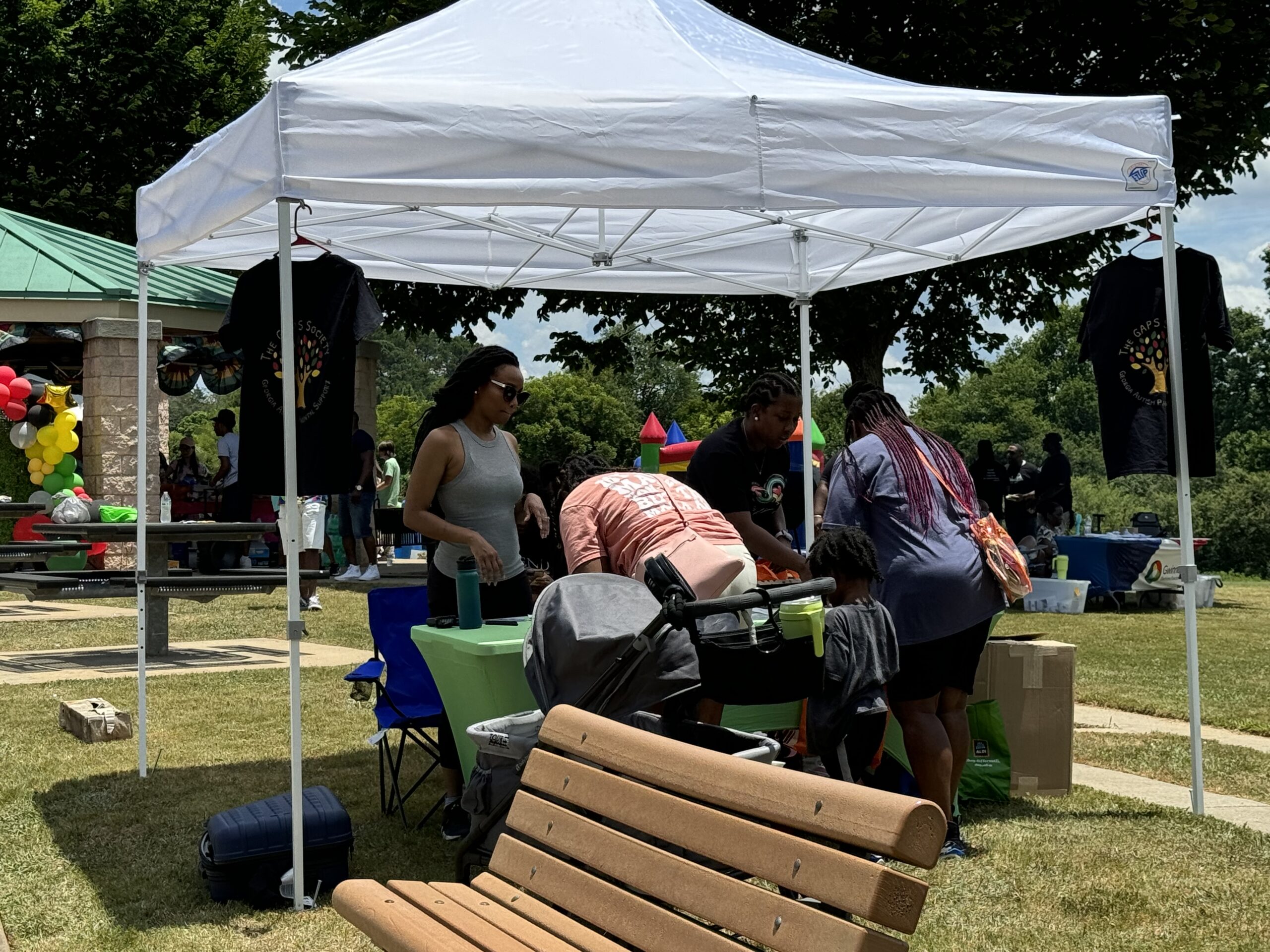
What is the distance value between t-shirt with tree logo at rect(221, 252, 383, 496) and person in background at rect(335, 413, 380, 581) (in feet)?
35.8

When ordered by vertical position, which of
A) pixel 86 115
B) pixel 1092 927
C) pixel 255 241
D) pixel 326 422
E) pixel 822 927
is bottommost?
pixel 1092 927

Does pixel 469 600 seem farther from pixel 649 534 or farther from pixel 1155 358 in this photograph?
pixel 1155 358

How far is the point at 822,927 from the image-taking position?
247 centimetres

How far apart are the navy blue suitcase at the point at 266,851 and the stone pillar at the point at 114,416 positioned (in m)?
13.6

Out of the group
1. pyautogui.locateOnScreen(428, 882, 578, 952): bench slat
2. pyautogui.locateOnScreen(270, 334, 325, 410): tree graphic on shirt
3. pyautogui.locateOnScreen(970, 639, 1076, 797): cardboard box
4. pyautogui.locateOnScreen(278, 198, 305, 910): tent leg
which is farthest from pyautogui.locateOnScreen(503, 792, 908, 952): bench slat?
pyautogui.locateOnScreen(970, 639, 1076, 797): cardboard box

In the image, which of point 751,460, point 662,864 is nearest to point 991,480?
point 751,460

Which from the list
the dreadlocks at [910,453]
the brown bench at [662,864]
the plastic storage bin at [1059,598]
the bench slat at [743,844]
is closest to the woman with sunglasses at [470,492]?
the dreadlocks at [910,453]

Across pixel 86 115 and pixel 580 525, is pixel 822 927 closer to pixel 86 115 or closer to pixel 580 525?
pixel 580 525

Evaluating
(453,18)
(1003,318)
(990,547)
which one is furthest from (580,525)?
(1003,318)

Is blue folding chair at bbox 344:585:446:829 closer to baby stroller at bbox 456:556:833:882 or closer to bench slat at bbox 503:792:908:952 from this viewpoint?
baby stroller at bbox 456:556:833:882

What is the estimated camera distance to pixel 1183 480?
20.7ft

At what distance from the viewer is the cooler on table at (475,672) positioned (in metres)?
4.96

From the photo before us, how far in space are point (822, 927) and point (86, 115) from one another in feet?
94.3

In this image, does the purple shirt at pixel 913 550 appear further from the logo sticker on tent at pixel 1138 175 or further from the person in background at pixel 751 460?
the logo sticker on tent at pixel 1138 175
